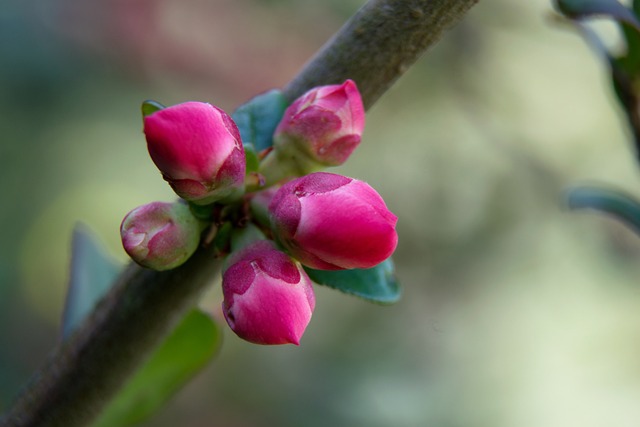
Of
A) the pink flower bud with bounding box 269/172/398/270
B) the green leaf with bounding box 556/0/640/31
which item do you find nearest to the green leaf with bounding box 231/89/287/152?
the pink flower bud with bounding box 269/172/398/270

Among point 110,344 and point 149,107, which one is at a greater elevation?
point 149,107

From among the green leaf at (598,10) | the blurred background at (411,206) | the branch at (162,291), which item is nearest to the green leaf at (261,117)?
the branch at (162,291)

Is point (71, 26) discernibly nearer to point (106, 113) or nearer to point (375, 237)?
point (106, 113)

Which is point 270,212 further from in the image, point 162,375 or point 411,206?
point 411,206

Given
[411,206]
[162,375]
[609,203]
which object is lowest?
[411,206]

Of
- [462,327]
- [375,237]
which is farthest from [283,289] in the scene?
[462,327]

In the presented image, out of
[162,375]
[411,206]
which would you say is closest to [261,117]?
[162,375]
